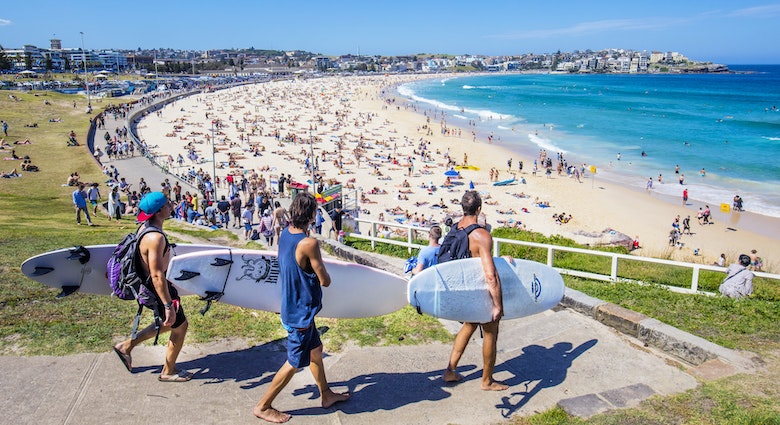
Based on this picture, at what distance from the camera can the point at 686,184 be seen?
29656 millimetres

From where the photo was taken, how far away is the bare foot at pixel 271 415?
3846 mm

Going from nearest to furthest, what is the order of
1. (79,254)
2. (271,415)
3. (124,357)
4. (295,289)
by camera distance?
(295,289) → (271,415) → (124,357) → (79,254)

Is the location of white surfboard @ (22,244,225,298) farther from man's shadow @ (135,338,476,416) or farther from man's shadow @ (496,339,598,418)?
man's shadow @ (496,339,598,418)

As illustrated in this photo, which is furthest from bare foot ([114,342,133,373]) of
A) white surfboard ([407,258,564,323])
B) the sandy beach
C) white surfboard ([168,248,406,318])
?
the sandy beach

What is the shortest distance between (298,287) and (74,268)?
8.37 feet

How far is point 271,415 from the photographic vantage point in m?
3.86

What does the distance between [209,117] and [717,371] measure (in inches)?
2306

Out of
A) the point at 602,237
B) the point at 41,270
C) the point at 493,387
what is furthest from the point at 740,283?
the point at 602,237

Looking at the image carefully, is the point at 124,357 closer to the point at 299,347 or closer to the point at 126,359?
the point at 126,359

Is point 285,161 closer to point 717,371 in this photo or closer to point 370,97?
point 717,371

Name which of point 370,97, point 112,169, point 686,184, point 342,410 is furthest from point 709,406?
point 370,97

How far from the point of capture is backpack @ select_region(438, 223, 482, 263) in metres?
4.23

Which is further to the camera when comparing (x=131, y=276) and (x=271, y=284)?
(x=271, y=284)

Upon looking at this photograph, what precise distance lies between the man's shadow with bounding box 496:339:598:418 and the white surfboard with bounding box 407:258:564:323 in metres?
0.52
